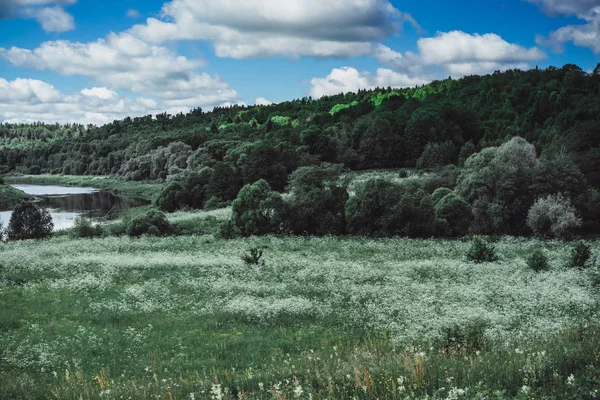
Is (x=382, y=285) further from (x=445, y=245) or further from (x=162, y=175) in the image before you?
(x=162, y=175)

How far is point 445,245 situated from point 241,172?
46.4 m

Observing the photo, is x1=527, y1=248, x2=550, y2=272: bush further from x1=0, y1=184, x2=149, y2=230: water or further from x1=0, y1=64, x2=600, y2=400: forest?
x1=0, y1=184, x2=149, y2=230: water

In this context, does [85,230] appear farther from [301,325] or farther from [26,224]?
[301,325]

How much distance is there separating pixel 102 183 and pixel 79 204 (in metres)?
42.5

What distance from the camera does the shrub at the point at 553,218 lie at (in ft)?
143

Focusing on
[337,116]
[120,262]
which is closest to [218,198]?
[120,262]

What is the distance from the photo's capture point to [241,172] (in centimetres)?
8138

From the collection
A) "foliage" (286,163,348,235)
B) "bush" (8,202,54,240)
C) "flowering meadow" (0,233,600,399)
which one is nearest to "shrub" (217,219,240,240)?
"foliage" (286,163,348,235)

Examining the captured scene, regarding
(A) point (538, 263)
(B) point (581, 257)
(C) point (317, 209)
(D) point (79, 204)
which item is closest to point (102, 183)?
(D) point (79, 204)

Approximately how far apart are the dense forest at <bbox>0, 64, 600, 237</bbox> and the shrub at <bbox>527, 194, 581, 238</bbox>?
0.35 ft

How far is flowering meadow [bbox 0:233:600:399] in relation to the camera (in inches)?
324

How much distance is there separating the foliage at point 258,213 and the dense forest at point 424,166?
4.6 inches

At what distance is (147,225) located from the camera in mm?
53125

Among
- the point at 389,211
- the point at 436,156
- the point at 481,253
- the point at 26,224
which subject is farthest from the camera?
the point at 436,156
